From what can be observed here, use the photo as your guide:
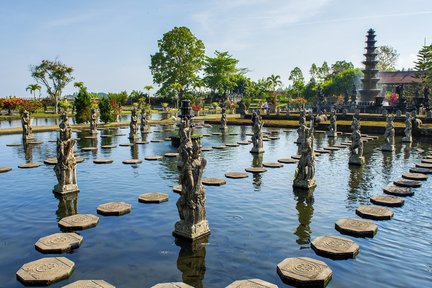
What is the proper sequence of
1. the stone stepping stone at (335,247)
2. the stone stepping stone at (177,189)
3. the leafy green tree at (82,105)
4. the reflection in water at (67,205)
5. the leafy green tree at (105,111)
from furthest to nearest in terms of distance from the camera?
the leafy green tree at (105,111) → the leafy green tree at (82,105) → the stone stepping stone at (177,189) → the reflection in water at (67,205) → the stone stepping stone at (335,247)

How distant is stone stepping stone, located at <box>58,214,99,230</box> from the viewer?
1301cm

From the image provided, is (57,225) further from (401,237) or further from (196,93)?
(196,93)

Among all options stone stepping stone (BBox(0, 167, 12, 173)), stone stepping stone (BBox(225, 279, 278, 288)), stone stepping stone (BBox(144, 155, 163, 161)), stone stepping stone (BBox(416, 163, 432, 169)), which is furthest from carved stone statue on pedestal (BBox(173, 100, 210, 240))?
stone stepping stone (BBox(416, 163, 432, 169))

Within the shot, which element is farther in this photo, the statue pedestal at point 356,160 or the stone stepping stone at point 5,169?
the statue pedestal at point 356,160

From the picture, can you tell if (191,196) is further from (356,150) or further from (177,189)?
(356,150)

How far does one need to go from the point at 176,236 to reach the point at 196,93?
91158mm

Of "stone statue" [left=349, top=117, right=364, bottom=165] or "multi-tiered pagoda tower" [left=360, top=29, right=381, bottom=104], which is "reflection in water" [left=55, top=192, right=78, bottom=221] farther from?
"multi-tiered pagoda tower" [left=360, top=29, right=381, bottom=104]

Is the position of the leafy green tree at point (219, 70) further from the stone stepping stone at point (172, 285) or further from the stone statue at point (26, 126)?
the stone stepping stone at point (172, 285)

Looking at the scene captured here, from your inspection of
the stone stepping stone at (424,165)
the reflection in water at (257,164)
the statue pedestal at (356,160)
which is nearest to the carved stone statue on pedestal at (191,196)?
the reflection in water at (257,164)

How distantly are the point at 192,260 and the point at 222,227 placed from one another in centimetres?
266

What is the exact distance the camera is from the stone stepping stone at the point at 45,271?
930 centimetres

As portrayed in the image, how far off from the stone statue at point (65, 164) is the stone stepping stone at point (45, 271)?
288 inches

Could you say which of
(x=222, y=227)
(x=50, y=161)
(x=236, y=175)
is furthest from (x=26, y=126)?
(x=222, y=227)

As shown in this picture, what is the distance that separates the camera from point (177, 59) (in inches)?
3253
